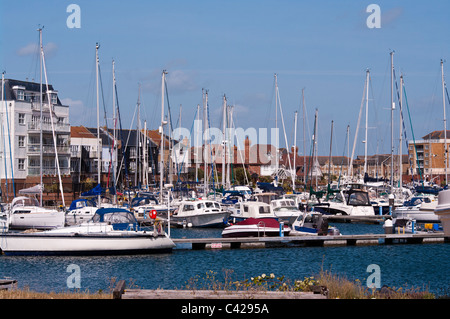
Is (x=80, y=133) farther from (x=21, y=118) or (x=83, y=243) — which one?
(x=83, y=243)

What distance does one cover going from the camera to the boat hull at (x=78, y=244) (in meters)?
37.3

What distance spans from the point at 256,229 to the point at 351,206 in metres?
24.9

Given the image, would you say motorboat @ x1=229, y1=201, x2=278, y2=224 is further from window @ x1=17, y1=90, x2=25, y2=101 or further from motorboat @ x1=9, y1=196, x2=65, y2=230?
window @ x1=17, y1=90, x2=25, y2=101

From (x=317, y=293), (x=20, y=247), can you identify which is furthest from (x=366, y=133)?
(x=317, y=293)

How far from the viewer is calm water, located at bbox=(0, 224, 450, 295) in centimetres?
3058

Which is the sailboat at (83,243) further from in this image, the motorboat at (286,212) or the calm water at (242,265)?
the motorboat at (286,212)

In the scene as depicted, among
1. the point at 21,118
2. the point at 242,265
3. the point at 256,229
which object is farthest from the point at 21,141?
the point at 242,265

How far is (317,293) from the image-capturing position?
629 inches

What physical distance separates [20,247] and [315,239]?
18.6 metres

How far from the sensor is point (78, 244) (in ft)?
123

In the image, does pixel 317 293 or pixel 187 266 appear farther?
pixel 187 266

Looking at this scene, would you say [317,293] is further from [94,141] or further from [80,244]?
[94,141]

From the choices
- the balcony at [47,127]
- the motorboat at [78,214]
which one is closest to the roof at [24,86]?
the balcony at [47,127]
